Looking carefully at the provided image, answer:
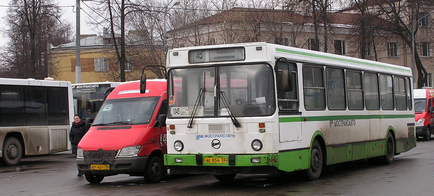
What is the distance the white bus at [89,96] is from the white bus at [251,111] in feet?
49.2

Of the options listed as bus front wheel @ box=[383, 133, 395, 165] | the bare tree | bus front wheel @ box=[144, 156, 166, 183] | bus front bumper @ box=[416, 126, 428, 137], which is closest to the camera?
bus front wheel @ box=[144, 156, 166, 183]

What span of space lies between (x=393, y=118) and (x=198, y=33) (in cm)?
2245

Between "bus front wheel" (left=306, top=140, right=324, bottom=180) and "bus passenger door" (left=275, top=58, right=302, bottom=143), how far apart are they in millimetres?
816

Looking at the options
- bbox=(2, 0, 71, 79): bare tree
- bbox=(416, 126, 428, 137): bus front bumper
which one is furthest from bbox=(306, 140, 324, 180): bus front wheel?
bbox=(2, 0, 71, 79): bare tree

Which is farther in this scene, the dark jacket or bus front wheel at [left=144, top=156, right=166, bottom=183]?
the dark jacket

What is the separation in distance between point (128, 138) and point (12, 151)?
26.4ft

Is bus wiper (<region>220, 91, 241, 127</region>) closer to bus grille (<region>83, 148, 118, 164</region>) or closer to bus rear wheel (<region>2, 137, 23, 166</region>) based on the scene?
bus grille (<region>83, 148, 118, 164</region>)

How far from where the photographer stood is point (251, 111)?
34.0 ft

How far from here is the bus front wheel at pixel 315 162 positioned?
1171 centimetres

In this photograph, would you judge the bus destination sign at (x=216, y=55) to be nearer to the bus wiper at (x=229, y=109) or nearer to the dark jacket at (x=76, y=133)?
the bus wiper at (x=229, y=109)

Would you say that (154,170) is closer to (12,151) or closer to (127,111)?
(127,111)

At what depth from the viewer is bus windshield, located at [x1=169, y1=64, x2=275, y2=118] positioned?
34.0 ft

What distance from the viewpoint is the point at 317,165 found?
11977 millimetres

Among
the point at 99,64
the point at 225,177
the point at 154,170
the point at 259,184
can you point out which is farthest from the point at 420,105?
the point at 99,64
